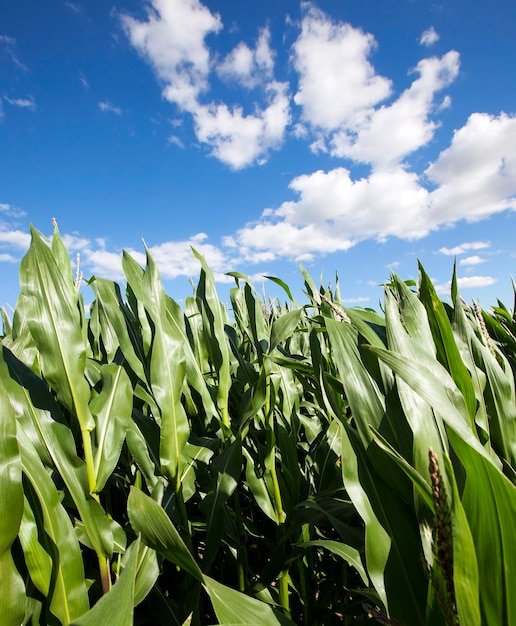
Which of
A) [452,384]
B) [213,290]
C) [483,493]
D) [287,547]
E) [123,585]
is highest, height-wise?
[213,290]

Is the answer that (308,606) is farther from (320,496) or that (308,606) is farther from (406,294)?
(406,294)

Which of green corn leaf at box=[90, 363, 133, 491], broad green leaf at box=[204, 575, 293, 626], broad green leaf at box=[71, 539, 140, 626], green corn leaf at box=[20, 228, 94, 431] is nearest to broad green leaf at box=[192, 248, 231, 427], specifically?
green corn leaf at box=[90, 363, 133, 491]

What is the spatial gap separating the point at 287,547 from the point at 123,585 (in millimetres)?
1007

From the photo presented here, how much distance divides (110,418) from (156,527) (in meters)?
0.46

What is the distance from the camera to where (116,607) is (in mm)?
571

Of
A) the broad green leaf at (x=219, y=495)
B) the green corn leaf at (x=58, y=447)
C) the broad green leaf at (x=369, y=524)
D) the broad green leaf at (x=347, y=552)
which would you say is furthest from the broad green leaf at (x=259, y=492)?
the broad green leaf at (x=369, y=524)

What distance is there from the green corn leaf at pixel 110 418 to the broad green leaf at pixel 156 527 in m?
0.32

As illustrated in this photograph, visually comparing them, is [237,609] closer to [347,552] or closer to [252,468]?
[347,552]

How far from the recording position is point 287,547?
56.9 inches

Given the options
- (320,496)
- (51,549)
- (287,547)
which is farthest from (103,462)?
(287,547)

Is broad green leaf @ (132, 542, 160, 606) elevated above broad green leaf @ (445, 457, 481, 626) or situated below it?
below

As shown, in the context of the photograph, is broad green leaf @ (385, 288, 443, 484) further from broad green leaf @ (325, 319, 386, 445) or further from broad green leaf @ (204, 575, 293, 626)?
broad green leaf @ (204, 575, 293, 626)

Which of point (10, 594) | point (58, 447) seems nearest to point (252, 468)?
point (58, 447)

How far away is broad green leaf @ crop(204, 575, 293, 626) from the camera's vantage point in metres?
0.72
